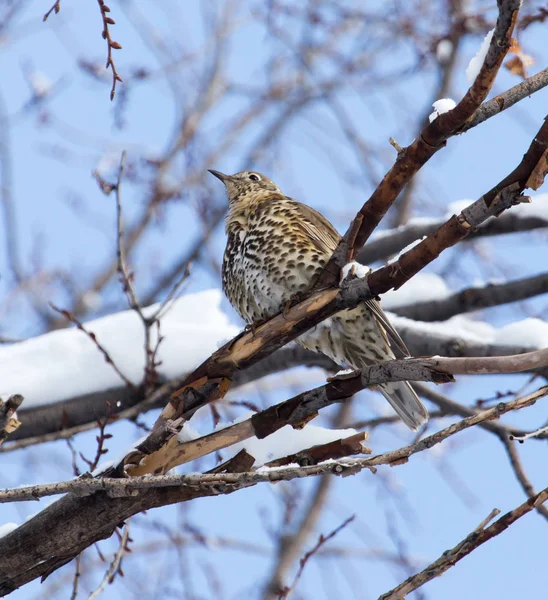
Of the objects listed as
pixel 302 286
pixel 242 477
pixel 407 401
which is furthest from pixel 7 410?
pixel 407 401

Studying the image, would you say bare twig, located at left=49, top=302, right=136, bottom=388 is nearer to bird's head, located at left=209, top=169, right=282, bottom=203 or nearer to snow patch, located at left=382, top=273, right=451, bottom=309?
bird's head, located at left=209, top=169, right=282, bottom=203

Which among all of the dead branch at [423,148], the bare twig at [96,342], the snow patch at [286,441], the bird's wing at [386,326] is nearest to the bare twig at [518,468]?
the bird's wing at [386,326]

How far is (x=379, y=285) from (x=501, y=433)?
2024 millimetres

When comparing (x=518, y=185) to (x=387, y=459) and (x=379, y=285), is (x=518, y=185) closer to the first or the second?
(x=379, y=285)

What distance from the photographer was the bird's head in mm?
5070

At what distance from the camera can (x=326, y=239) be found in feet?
13.3

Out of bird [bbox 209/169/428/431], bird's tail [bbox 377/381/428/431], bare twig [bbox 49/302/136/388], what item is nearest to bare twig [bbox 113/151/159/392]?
bare twig [bbox 49/302/136/388]

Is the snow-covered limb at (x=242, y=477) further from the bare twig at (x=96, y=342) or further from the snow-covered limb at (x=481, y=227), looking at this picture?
the snow-covered limb at (x=481, y=227)

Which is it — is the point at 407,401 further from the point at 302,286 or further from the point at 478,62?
the point at 478,62

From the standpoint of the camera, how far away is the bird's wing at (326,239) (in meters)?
3.79

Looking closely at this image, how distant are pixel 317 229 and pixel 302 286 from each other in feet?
1.45

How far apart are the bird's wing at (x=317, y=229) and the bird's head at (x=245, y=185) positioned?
73cm

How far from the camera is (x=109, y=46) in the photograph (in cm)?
230

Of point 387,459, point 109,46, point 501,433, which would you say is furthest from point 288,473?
point 501,433
